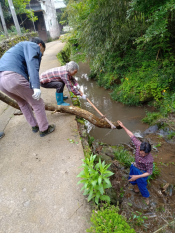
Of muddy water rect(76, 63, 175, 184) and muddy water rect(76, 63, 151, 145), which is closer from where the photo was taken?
muddy water rect(76, 63, 175, 184)

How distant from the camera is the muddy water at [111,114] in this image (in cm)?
420

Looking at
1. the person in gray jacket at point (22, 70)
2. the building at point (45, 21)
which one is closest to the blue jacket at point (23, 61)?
the person in gray jacket at point (22, 70)

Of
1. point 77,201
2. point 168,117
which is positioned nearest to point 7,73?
point 77,201

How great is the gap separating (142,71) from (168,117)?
2.24 meters

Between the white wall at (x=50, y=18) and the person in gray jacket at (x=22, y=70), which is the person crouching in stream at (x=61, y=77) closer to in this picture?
the person in gray jacket at (x=22, y=70)

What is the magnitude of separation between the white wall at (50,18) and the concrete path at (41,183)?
26.1m

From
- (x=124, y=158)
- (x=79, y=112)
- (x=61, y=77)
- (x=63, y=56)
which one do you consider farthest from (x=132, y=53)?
(x=63, y=56)

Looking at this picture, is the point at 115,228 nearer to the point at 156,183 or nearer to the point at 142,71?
the point at 156,183

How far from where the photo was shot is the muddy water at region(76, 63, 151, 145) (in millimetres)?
4199

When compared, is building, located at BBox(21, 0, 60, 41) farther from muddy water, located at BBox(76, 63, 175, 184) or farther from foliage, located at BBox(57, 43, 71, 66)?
muddy water, located at BBox(76, 63, 175, 184)

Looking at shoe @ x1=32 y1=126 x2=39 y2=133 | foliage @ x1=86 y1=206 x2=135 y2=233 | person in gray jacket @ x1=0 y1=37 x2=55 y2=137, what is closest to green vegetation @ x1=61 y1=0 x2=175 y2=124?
person in gray jacket @ x1=0 y1=37 x2=55 y2=137

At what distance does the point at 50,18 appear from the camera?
23.7 m

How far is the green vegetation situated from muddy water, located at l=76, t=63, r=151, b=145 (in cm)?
30

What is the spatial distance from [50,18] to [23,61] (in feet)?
87.8
